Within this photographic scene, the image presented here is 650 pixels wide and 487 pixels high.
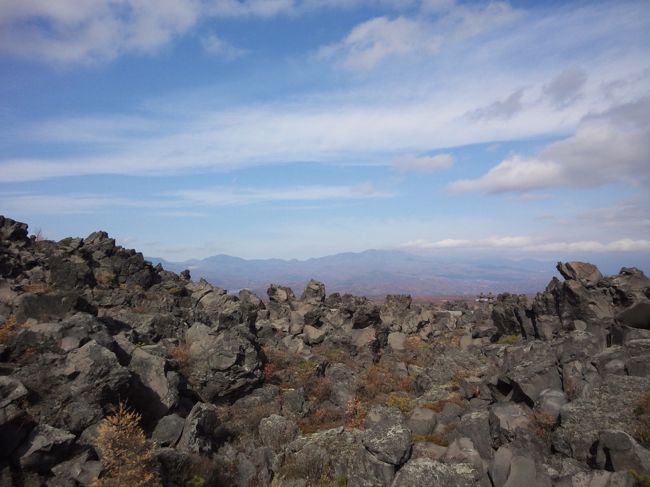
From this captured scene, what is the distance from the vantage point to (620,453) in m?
12.3

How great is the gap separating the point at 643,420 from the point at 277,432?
13.2 meters

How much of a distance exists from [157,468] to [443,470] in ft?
27.9

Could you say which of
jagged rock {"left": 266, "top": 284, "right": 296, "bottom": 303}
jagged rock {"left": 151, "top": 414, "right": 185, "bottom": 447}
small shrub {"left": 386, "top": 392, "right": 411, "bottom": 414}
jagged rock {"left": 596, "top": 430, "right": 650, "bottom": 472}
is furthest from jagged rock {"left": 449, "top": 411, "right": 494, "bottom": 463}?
jagged rock {"left": 266, "top": 284, "right": 296, "bottom": 303}

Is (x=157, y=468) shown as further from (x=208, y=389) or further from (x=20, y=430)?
(x=208, y=389)

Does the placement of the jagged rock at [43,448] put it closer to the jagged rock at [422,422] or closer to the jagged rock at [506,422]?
the jagged rock at [422,422]

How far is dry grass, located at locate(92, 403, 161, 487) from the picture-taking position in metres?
11.6

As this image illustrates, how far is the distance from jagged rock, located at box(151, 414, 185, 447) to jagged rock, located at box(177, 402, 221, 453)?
0.20 metres

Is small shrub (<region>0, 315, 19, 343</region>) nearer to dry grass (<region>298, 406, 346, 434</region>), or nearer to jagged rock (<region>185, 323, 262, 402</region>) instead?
jagged rock (<region>185, 323, 262, 402</region>)

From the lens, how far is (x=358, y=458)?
14.9 m

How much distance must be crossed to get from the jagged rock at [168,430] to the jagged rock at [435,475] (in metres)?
8.26

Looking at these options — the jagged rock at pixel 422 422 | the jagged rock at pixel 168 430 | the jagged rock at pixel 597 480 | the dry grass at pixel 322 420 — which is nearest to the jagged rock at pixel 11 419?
the jagged rock at pixel 168 430

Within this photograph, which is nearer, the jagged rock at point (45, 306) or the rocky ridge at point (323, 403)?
the rocky ridge at point (323, 403)

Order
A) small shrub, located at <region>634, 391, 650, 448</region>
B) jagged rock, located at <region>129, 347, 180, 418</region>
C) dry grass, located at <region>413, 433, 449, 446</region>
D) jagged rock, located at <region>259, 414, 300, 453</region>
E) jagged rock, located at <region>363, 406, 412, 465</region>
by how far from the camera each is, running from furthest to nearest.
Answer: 1. jagged rock, located at <region>129, 347, 180, 418</region>
2. jagged rock, located at <region>259, 414, 300, 453</region>
3. dry grass, located at <region>413, 433, 449, 446</region>
4. jagged rock, located at <region>363, 406, 412, 465</region>
5. small shrub, located at <region>634, 391, 650, 448</region>

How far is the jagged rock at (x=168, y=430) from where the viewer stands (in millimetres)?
16016
